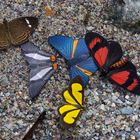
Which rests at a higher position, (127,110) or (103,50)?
(103,50)

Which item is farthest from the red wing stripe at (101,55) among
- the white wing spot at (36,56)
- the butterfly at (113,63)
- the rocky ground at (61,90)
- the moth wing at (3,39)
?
the moth wing at (3,39)

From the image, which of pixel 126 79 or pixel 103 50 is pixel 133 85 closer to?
pixel 126 79

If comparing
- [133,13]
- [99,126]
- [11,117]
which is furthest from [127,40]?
[11,117]

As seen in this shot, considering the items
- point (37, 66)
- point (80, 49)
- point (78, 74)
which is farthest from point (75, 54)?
point (37, 66)

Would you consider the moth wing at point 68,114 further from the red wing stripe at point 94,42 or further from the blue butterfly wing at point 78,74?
the red wing stripe at point 94,42

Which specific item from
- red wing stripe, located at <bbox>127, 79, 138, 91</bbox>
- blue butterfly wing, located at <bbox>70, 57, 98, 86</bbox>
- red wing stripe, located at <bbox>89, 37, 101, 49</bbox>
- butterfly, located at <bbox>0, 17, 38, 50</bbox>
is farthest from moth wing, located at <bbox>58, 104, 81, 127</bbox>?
butterfly, located at <bbox>0, 17, 38, 50</bbox>

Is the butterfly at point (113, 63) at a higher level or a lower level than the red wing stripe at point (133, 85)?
higher

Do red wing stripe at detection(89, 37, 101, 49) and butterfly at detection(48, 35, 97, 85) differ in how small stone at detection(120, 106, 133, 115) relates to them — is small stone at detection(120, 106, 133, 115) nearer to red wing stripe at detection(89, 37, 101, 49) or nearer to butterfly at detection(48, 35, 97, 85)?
butterfly at detection(48, 35, 97, 85)
